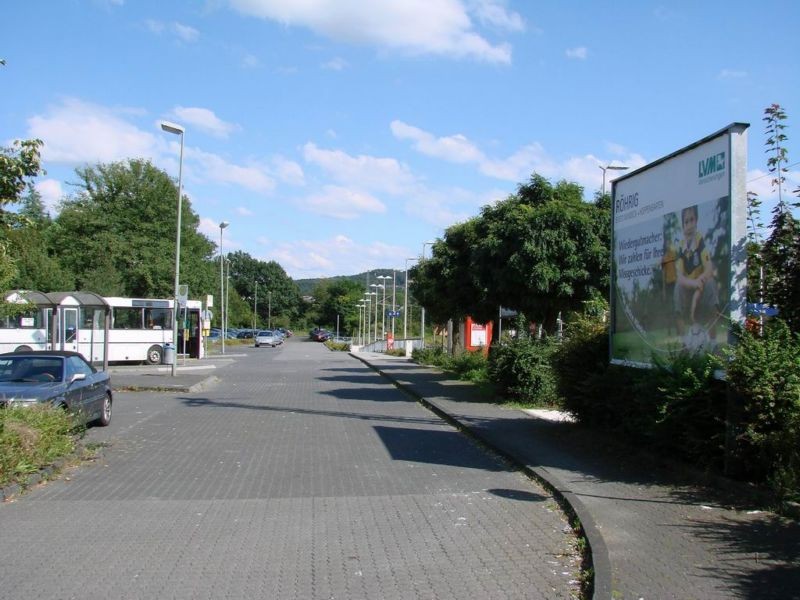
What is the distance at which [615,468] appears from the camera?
899 cm

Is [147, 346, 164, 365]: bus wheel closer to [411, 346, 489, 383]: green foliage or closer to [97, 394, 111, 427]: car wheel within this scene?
[411, 346, 489, 383]: green foliage

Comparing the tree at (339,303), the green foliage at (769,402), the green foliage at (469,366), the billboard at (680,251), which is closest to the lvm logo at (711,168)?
the billboard at (680,251)

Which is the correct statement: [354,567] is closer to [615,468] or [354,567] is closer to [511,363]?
[615,468]

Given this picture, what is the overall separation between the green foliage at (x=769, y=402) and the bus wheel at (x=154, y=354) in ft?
98.6

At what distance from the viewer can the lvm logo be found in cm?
846

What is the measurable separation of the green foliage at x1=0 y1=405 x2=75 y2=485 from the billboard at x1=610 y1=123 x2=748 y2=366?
7657 mm

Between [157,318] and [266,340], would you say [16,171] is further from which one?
[266,340]

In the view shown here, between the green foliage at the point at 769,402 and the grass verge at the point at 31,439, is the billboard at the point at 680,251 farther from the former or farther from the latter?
the grass verge at the point at 31,439

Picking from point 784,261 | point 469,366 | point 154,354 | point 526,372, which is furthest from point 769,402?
point 154,354

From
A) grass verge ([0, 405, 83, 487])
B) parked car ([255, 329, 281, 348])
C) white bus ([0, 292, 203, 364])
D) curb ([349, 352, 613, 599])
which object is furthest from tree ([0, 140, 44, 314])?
parked car ([255, 329, 281, 348])

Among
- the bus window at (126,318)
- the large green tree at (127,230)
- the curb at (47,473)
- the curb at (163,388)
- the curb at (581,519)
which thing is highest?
the large green tree at (127,230)

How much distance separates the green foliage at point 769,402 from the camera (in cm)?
702

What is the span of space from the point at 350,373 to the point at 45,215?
54.6 metres

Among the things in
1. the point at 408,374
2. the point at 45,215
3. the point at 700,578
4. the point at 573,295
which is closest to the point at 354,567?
the point at 700,578
